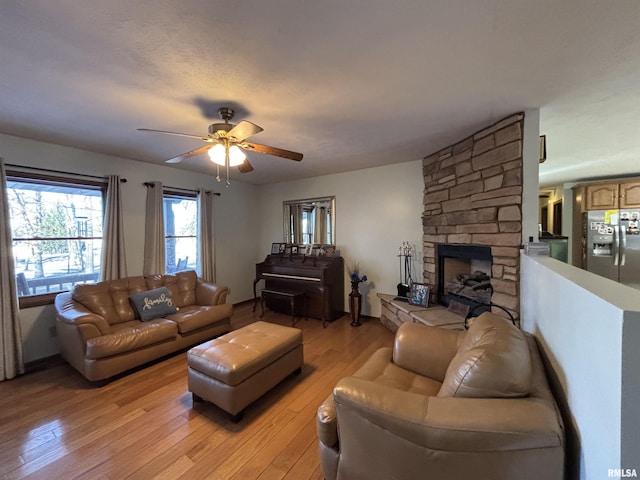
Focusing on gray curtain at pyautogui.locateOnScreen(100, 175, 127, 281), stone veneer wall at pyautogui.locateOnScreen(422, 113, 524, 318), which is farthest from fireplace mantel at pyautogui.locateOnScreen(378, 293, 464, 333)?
gray curtain at pyautogui.locateOnScreen(100, 175, 127, 281)

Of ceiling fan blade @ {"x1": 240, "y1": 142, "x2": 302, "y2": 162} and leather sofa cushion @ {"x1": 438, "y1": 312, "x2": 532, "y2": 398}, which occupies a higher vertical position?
ceiling fan blade @ {"x1": 240, "y1": 142, "x2": 302, "y2": 162}

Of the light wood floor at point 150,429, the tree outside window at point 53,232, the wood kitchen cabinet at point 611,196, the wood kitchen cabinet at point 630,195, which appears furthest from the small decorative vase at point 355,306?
the wood kitchen cabinet at point 630,195

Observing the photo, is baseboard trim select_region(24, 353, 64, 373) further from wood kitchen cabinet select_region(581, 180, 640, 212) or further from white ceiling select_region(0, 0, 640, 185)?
wood kitchen cabinet select_region(581, 180, 640, 212)

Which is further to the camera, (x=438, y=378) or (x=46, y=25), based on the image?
(x=438, y=378)

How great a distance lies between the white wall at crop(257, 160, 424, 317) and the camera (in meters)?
3.87

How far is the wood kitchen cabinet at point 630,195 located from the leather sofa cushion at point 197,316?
657cm

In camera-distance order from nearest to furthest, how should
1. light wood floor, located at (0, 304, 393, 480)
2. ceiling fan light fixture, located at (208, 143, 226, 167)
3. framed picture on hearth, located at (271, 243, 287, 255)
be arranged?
light wood floor, located at (0, 304, 393, 480) < ceiling fan light fixture, located at (208, 143, 226, 167) < framed picture on hearth, located at (271, 243, 287, 255)

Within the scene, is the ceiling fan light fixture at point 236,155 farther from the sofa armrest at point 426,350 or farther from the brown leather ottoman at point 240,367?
the sofa armrest at point 426,350

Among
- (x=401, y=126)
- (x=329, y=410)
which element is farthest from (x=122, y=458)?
(x=401, y=126)

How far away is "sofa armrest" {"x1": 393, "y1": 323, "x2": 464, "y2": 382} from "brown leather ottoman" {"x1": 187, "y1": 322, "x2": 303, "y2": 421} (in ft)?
3.23

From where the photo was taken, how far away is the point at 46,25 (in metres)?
1.27

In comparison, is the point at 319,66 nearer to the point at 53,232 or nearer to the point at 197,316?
the point at 197,316

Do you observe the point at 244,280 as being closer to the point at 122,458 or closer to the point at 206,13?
the point at 122,458

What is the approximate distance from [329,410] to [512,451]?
79cm
